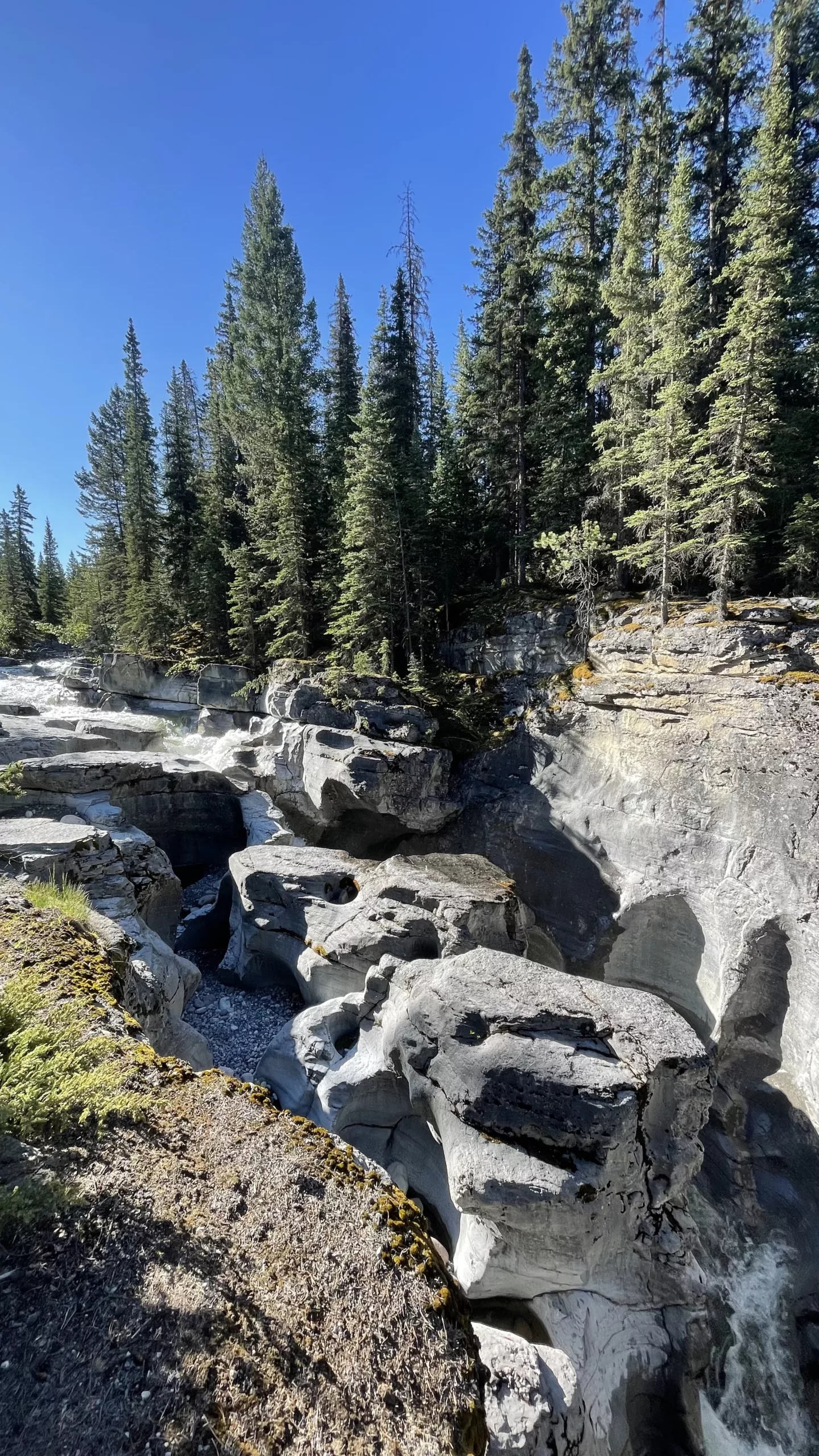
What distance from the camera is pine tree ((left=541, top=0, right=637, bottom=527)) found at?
71.5 ft

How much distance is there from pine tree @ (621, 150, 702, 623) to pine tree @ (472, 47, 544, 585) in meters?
5.62

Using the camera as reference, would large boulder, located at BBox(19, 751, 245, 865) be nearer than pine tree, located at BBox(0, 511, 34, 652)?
Yes

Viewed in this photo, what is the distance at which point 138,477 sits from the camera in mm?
36719

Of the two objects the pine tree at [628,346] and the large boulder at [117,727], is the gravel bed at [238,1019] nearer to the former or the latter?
the large boulder at [117,727]

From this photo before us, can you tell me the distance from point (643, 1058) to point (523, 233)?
2978 centimetres

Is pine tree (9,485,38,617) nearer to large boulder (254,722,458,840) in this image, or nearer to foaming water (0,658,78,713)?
foaming water (0,658,78,713)

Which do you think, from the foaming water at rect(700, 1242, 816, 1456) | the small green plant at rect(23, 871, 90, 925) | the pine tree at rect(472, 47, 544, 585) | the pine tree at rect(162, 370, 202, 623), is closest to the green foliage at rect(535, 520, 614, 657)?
the pine tree at rect(472, 47, 544, 585)

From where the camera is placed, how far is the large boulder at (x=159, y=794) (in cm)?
1582

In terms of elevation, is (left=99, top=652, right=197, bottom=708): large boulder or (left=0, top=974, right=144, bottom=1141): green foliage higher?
(left=99, top=652, right=197, bottom=708): large boulder

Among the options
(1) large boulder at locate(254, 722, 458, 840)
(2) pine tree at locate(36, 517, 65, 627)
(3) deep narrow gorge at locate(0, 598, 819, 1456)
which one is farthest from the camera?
(2) pine tree at locate(36, 517, 65, 627)

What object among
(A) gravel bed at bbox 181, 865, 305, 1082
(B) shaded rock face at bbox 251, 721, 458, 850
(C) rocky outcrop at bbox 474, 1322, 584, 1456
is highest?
(B) shaded rock face at bbox 251, 721, 458, 850

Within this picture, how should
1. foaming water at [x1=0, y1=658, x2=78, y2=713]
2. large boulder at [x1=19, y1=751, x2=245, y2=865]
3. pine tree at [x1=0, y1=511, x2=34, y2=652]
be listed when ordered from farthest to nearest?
pine tree at [x1=0, y1=511, x2=34, y2=652]
foaming water at [x1=0, y1=658, x2=78, y2=713]
large boulder at [x1=19, y1=751, x2=245, y2=865]

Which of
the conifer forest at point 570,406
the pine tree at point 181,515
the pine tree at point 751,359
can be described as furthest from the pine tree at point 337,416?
the pine tree at point 751,359

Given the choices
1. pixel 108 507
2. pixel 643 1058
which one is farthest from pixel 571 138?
pixel 108 507
